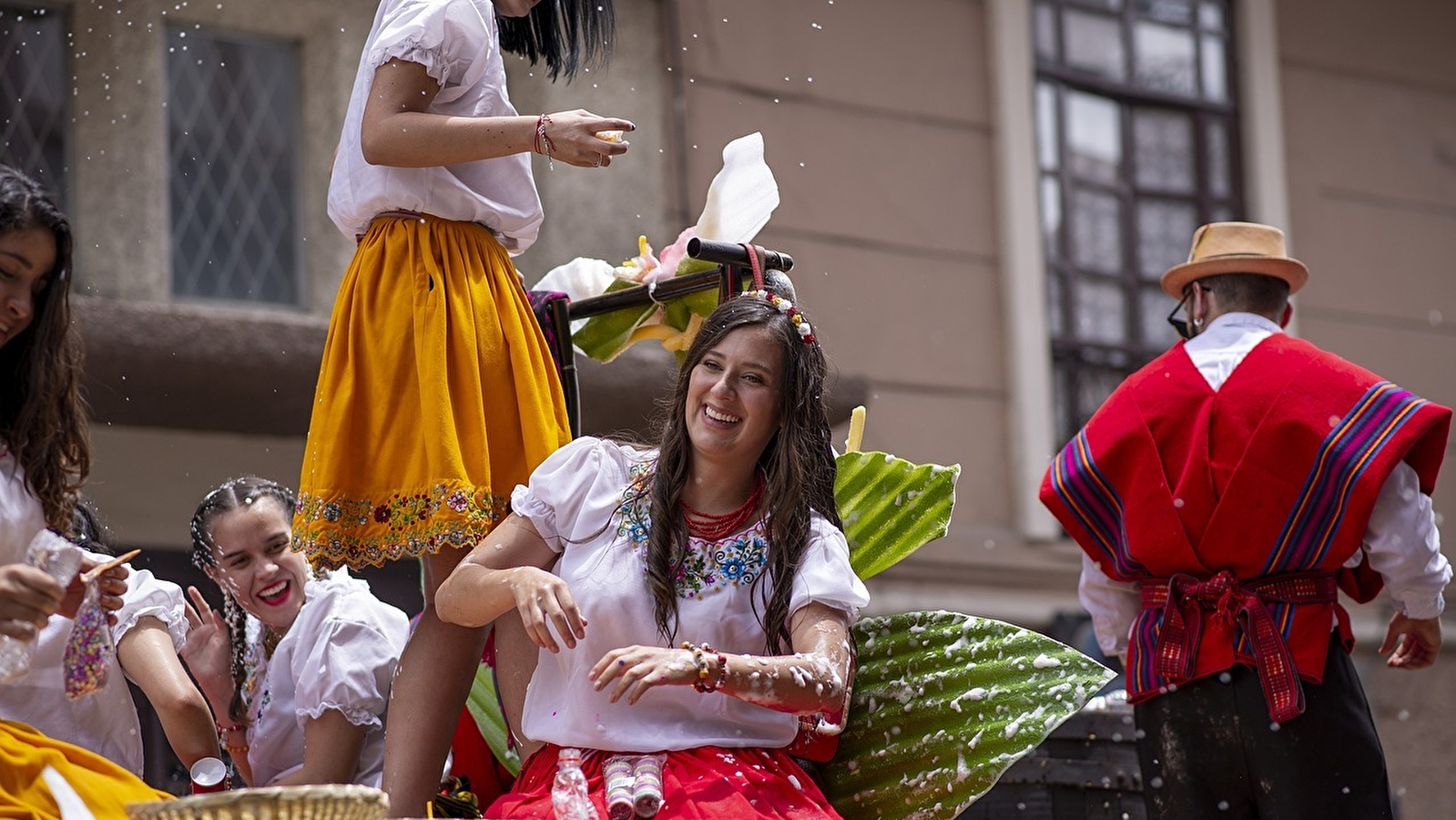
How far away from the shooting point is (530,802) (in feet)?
9.93

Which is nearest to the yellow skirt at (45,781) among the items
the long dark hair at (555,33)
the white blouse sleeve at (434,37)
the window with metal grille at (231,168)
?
the white blouse sleeve at (434,37)

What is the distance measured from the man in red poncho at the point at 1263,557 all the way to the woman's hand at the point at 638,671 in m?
1.70

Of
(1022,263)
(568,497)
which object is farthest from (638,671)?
(1022,263)

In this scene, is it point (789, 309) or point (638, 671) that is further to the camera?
point (789, 309)

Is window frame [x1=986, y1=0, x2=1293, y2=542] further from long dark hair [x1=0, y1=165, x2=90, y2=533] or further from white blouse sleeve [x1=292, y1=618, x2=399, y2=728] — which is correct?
long dark hair [x1=0, y1=165, x2=90, y2=533]

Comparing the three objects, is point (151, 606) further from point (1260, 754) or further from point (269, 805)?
point (1260, 754)

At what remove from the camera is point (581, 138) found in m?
3.24

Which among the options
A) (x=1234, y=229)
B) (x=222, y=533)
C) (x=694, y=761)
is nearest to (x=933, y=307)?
(x=1234, y=229)

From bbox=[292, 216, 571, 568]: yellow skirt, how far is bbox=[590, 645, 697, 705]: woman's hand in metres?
0.60

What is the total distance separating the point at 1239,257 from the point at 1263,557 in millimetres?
796

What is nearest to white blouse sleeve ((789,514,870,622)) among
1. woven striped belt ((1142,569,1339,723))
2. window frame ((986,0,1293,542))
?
woven striped belt ((1142,569,1339,723))

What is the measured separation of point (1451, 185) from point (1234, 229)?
6.78 metres

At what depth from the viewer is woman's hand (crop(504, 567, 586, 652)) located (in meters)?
2.85

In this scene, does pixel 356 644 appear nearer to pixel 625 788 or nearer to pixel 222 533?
pixel 222 533
